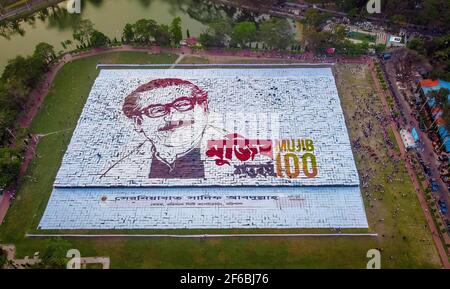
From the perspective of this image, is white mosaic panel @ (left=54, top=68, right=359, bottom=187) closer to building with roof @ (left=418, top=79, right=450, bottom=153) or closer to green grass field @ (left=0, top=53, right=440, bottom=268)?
green grass field @ (left=0, top=53, right=440, bottom=268)

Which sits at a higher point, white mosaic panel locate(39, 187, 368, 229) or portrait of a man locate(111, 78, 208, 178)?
portrait of a man locate(111, 78, 208, 178)

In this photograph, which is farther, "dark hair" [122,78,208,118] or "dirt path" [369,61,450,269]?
"dark hair" [122,78,208,118]

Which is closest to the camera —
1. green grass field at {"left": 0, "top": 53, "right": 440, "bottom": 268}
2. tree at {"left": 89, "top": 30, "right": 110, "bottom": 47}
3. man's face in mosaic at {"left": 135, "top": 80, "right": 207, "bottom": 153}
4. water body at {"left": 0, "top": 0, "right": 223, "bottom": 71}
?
green grass field at {"left": 0, "top": 53, "right": 440, "bottom": 268}

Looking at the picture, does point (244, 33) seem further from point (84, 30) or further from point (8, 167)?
point (8, 167)

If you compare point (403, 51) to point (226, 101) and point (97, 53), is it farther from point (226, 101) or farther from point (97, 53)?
point (97, 53)

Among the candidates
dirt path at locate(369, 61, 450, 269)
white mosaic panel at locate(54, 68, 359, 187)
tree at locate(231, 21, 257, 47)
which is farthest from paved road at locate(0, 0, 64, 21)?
dirt path at locate(369, 61, 450, 269)

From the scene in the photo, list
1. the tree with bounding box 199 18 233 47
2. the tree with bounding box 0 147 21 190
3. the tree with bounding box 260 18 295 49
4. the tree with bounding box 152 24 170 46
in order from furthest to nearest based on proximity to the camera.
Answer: the tree with bounding box 152 24 170 46 < the tree with bounding box 199 18 233 47 < the tree with bounding box 260 18 295 49 < the tree with bounding box 0 147 21 190

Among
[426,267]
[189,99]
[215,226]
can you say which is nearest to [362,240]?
[426,267]

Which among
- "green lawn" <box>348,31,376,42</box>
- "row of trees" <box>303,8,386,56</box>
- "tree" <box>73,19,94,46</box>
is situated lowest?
"row of trees" <box>303,8,386,56</box>

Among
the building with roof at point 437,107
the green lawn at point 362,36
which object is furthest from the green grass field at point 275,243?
the green lawn at point 362,36
